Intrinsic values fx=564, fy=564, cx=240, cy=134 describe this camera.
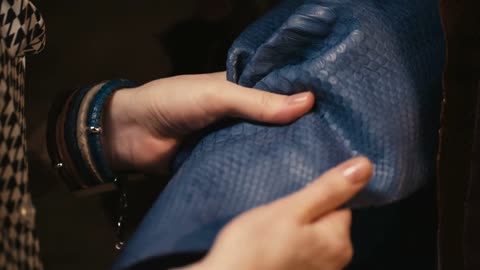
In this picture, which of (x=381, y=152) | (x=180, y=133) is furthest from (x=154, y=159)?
Result: (x=381, y=152)

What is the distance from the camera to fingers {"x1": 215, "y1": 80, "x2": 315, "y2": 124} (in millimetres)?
538

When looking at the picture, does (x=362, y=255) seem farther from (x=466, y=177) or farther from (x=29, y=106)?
(x=29, y=106)

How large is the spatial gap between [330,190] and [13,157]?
30cm

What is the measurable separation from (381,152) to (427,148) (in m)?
0.08

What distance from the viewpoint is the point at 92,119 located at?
723mm

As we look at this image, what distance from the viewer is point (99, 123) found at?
73 cm

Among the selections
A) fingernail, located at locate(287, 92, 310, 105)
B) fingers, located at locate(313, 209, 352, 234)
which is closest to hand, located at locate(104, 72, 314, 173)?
fingernail, located at locate(287, 92, 310, 105)

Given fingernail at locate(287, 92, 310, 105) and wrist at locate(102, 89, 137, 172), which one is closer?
fingernail at locate(287, 92, 310, 105)

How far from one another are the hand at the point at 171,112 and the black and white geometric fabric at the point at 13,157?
18cm

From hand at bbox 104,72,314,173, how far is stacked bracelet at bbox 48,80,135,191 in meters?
0.03

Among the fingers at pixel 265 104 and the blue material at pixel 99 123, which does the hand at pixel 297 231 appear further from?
the blue material at pixel 99 123

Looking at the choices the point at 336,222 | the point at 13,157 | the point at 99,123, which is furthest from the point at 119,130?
the point at 336,222

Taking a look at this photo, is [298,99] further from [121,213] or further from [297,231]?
[121,213]

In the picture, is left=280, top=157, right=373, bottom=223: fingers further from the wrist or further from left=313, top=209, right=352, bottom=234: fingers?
the wrist
